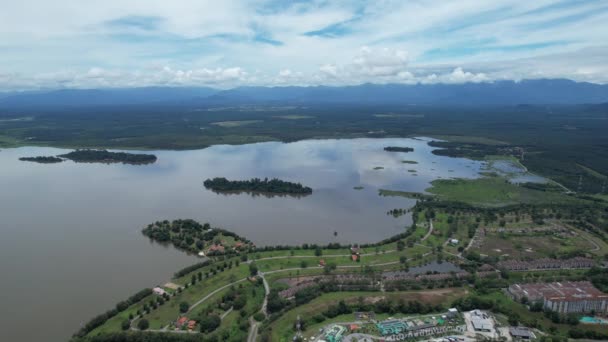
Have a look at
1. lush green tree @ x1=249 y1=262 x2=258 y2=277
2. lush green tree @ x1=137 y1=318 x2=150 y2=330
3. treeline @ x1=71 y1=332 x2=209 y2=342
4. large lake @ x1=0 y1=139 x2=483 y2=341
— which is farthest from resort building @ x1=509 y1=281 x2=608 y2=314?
lush green tree @ x1=137 y1=318 x2=150 y2=330

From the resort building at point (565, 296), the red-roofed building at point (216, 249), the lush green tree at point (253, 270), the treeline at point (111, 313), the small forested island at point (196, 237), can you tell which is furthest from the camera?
the small forested island at point (196, 237)

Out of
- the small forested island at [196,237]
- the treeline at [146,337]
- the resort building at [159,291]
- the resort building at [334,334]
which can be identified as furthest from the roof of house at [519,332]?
the resort building at [159,291]

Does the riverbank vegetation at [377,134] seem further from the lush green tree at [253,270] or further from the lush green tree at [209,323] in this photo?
the lush green tree at [209,323]

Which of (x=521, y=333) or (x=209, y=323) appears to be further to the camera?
(x=209, y=323)

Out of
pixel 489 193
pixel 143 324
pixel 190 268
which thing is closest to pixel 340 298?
pixel 190 268

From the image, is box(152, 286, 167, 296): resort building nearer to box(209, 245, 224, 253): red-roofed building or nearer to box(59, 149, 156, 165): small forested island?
box(209, 245, 224, 253): red-roofed building

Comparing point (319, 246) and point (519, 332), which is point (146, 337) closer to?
point (319, 246)
